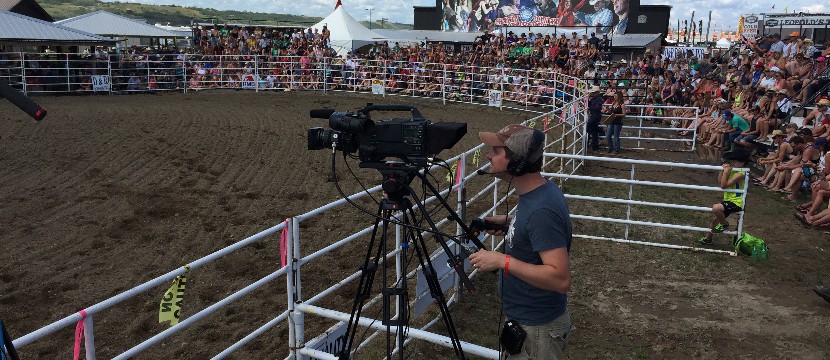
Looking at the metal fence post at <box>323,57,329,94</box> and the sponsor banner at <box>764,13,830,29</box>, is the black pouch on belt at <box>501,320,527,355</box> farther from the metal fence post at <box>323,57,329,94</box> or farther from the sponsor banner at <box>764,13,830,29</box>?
the sponsor banner at <box>764,13,830,29</box>

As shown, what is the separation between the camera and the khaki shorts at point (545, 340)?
3.14 metres

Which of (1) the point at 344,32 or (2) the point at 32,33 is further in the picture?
(1) the point at 344,32

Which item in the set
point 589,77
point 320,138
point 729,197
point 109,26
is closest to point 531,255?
point 320,138

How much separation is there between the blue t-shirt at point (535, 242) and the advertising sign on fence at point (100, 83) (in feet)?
74.4

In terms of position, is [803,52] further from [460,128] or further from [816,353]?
[460,128]

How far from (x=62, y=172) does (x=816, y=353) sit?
39.4 ft

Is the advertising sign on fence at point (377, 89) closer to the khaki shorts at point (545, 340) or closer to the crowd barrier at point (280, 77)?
the crowd barrier at point (280, 77)

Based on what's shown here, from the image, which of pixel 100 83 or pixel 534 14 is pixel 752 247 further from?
pixel 534 14

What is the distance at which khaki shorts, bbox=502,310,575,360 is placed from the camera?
3141mm

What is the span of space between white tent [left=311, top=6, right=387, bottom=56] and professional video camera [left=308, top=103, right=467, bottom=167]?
27609mm

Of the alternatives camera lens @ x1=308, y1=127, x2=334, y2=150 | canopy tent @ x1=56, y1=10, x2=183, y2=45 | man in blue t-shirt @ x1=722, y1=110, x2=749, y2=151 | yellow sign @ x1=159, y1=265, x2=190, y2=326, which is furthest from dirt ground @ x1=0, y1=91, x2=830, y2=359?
canopy tent @ x1=56, y1=10, x2=183, y2=45

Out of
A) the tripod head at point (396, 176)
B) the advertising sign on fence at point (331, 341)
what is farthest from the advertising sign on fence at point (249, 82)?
the tripod head at point (396, 176)

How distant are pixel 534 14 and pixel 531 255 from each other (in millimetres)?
46087

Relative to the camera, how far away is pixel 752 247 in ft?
25.6
